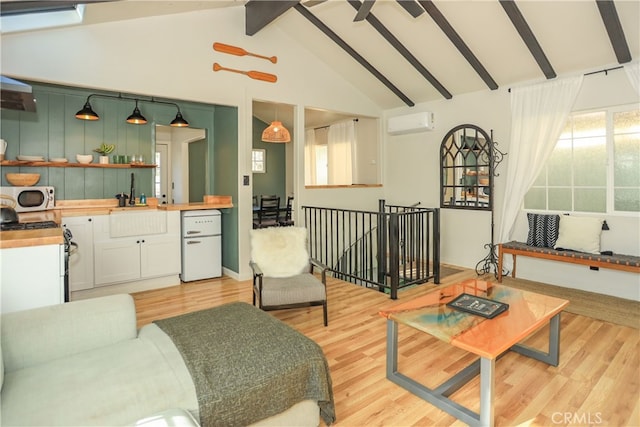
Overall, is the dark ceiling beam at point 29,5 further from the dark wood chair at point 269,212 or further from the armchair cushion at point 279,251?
the dark wood chair at point 269,212

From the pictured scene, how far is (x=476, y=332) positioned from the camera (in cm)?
200

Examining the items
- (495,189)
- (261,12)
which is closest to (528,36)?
(495,189)

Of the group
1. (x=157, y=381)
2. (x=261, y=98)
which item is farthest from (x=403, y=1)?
(x=157, y=381)

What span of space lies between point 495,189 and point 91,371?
4943 mm

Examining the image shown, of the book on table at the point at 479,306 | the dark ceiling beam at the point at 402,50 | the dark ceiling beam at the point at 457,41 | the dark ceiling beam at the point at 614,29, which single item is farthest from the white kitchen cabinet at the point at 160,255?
the dark ceiling beam at the point at 614,29

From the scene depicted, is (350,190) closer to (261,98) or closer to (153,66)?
(261,98)

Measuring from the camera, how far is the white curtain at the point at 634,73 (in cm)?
375

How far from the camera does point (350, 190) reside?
19.7 feet

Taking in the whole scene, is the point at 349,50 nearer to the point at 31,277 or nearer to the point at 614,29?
the point at 614,29

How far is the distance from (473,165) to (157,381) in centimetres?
491

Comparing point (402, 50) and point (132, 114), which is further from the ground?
point (402, 50)

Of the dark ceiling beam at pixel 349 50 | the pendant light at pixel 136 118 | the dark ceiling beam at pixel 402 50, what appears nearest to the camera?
the dark ceiling beam at pixel 402 50

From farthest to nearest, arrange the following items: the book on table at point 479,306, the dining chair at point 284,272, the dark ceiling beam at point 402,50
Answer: the dark ceiling beam at point 402,50 → the dining chair at point 284,272 → the book on table at point 479,306

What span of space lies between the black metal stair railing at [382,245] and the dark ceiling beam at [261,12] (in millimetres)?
2424
